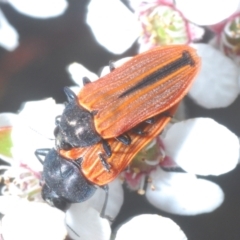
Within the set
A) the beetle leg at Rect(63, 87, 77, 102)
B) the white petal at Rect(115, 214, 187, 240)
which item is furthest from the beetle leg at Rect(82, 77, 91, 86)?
the white petal at Rect(115, 214, 187, 240)

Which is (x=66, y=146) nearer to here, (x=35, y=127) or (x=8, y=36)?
(x=35, y=127)

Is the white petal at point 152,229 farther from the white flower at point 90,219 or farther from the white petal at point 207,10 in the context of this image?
the white petal at point 207,10

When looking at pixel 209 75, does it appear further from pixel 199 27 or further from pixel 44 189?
pixel 44 189

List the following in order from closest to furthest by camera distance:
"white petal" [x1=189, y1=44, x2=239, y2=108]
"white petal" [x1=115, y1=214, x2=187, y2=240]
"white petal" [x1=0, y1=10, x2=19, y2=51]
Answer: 1. "white petal" [x1=115, y1=214, x2=187, y2=240]
2. "white petal" [x1=189, y1=44, x2=239, y2=108]
3. "white petal" [x1=0, y1=10, x2=19, y2=51]

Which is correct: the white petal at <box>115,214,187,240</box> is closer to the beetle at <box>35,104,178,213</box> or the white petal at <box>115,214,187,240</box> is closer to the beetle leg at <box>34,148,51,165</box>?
the beetle at <box>35,104,178,213</box>

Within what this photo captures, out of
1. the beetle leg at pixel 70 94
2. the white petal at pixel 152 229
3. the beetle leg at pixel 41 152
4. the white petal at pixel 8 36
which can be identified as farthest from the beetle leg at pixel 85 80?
the white petal at pixel 8 36

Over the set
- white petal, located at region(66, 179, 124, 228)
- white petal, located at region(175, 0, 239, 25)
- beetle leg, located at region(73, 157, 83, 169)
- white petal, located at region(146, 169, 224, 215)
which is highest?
white petal, located at region(175, 0, 239, 25)
